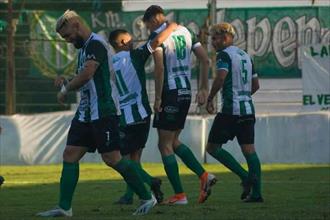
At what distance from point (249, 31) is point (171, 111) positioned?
13010mm

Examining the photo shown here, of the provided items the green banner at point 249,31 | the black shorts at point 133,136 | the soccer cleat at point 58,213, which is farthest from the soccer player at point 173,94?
the green banner at point 249,31

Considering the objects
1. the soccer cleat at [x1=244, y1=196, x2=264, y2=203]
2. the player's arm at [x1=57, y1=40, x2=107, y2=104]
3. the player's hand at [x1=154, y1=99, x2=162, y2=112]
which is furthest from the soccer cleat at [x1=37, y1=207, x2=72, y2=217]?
the soccer cleat at [x1=244, y1=196, x2=264, y2=203]

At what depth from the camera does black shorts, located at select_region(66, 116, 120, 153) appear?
10.3 meters

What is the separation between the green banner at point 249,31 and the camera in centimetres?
2433

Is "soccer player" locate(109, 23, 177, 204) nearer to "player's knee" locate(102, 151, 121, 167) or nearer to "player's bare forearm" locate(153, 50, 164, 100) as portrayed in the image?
"player's bare forearm" locate(153, 50, 164, 100)

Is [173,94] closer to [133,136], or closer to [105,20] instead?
[133,136]

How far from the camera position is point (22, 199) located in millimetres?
12906

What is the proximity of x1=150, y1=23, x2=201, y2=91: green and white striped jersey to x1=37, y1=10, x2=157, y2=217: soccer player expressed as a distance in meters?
1.68

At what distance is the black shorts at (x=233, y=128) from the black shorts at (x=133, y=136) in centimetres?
80

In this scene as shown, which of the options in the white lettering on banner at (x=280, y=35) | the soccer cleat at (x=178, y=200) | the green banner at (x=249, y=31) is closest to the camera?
the soccer cleat at (x=178, y=200)

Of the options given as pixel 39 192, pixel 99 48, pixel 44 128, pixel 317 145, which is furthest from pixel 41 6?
pixel 99 48

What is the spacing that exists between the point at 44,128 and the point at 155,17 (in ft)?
32.4

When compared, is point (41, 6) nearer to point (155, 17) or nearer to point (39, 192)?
point (39, 192)

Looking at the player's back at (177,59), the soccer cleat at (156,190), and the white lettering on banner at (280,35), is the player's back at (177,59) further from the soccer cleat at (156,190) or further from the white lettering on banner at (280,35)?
the white lettering on banner at (280,35)
